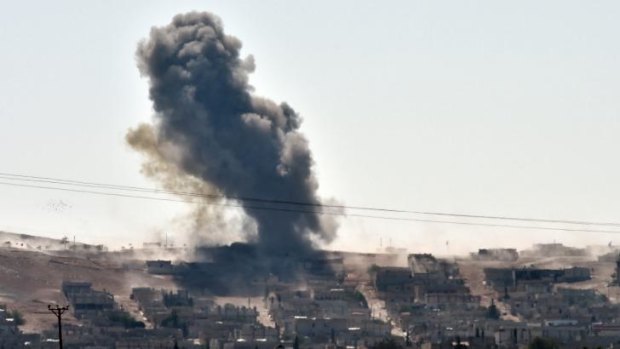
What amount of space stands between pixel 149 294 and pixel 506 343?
4923 centimetres

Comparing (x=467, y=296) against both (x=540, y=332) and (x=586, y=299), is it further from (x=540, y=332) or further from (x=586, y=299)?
(x=540, y=332)

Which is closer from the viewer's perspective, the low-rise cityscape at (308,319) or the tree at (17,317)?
the low-rise cityscape at (308,319)

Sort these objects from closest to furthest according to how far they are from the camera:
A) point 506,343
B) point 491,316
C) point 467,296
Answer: point 506,343 < point 491,316 < point 467,296

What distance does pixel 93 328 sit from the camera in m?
168

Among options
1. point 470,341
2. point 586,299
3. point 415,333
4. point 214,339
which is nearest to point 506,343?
point 470,341

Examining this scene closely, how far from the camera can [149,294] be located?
192875mm

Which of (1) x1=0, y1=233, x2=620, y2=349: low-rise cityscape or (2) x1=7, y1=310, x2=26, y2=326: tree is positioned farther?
(2) x1=7, y1=310, x2=26, y2=326: tree

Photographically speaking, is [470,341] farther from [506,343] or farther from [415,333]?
[415,333]

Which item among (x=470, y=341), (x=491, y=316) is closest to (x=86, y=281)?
(x=491, y=316)

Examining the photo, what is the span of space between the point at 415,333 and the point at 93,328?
1124 inches

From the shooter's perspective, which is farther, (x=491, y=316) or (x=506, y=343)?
(x=491, y=316)

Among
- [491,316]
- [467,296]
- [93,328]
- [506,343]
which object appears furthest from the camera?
[467,296]

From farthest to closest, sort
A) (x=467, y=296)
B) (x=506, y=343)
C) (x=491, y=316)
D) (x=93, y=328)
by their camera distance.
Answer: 1. (x=467, y=296)
2. (x=491, y=316)
3. (x=93, y=328)
4. (x=506, y=343)

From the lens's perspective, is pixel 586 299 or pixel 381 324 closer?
pixel 381 324
